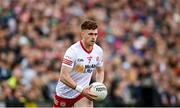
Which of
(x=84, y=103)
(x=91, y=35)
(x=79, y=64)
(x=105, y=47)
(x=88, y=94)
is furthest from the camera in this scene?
(x=105, y=47)

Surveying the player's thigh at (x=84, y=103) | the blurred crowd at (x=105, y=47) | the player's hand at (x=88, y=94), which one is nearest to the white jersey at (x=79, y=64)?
the player's thigh at (x=84, y=103)

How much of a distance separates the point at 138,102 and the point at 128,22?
13.7ft

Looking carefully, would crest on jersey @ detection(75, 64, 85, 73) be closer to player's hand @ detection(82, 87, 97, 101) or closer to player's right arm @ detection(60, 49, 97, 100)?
player's right arm @ detection(60, 49, 97, 100)

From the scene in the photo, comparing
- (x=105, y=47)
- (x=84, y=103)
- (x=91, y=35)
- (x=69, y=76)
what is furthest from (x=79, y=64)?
(x=105, y=47)

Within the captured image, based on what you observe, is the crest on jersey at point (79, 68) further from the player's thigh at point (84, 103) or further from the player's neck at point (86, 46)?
the player's thigh at point (84, 103)

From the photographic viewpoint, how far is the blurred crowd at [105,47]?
19562 mm

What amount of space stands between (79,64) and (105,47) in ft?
28.9

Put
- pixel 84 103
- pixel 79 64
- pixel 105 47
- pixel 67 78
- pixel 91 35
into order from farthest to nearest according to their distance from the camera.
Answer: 1. pixel 105 47
2. pixel 84 103
3. pixel 79 64
4. pixel 91 35
5. pixel 67 78

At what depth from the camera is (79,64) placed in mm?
13344

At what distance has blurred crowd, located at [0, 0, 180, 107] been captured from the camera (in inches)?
770

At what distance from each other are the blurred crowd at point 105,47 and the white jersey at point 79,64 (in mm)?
5149

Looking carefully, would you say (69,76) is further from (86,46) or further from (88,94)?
(86,46)

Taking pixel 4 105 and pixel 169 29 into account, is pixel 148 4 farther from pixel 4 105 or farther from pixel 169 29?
pixel 4 105

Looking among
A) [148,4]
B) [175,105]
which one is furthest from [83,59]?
[148,4]
